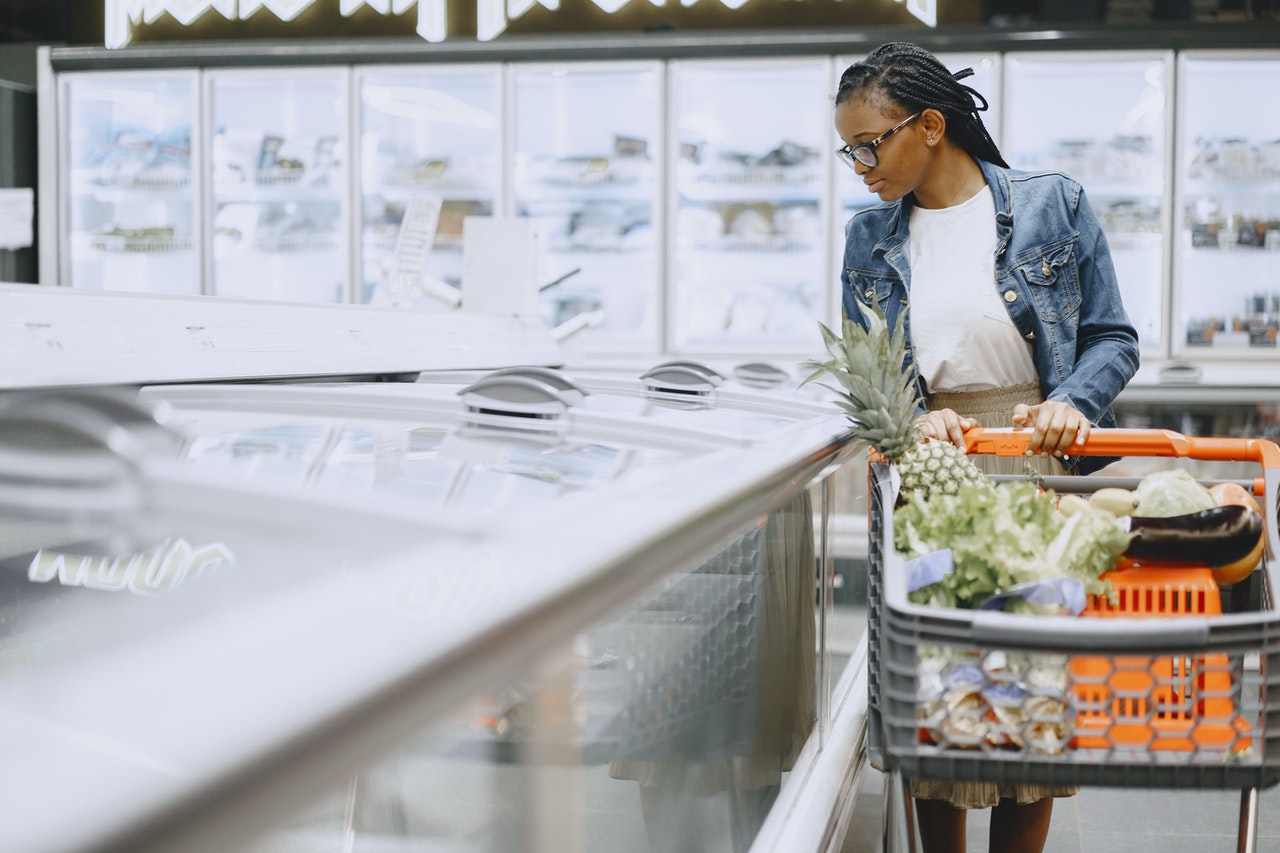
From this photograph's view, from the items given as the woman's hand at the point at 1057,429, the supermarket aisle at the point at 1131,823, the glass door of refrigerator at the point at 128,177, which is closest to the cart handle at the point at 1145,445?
the woman's hand at the point at 1057,429

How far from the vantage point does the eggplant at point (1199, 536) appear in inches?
48.8

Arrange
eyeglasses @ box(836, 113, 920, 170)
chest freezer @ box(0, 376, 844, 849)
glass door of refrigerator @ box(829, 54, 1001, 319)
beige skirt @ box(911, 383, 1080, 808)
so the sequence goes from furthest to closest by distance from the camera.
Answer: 1. glass door of refrigerator @ box(829, 54, 1001, 319)
2. eyeglasses @ box(836, 113, 920, 170)
3. beige skirt @ box(911, 383, 1080, 808)
4. chest freezer @ box(0, 376, 844, 849)

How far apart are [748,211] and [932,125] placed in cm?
314

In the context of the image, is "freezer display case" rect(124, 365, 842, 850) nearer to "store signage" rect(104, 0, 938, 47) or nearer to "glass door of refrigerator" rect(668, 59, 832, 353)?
"glass door of refrigerator" rect(668, 59, 832, 353)

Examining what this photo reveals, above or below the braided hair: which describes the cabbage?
below

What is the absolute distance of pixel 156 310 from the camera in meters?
1.81

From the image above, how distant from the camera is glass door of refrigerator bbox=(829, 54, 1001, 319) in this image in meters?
4.55

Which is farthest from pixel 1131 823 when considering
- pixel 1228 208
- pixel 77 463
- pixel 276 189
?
pixel 276 189

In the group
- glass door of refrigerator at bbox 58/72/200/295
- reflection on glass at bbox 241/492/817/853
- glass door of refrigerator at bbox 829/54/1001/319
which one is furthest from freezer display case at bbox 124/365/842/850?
glass door of refrigerator at bbox 58/72/200/295

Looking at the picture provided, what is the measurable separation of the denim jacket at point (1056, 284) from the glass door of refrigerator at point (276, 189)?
12.1ft

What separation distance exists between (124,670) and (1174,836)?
8.87 ft

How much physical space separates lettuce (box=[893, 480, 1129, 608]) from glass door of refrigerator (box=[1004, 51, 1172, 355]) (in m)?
3.64

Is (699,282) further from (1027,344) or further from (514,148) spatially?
(1027,344)

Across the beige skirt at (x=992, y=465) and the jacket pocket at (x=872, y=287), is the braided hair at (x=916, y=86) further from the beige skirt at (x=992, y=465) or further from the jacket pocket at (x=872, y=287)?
the beige skirt at (x=992, y=465)
